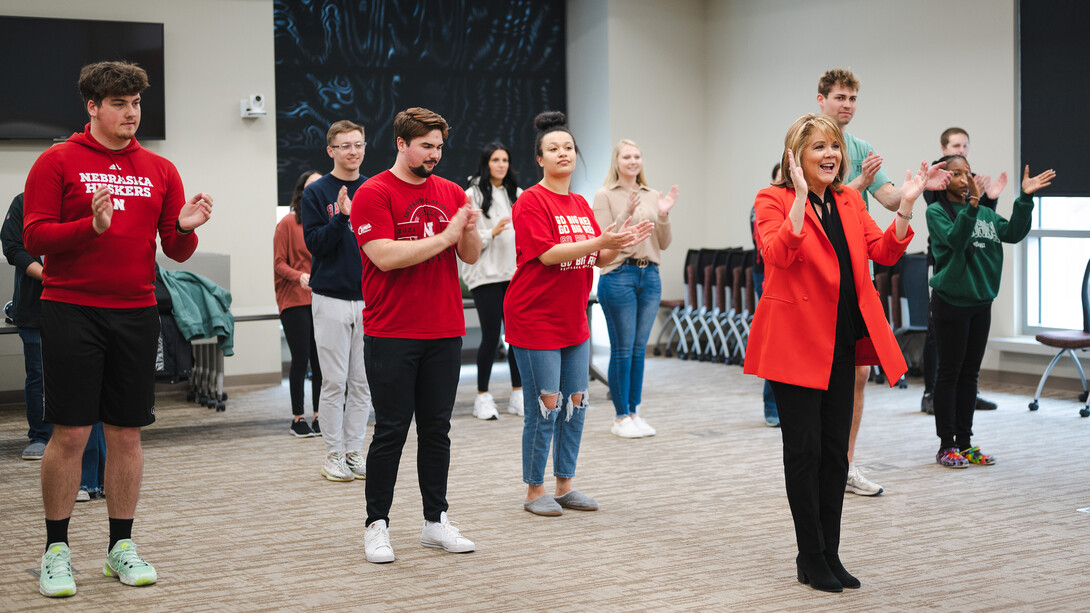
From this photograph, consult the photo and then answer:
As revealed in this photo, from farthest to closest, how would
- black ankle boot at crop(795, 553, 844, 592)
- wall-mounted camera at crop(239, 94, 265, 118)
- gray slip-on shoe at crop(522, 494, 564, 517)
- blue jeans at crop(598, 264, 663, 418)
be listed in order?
wall-mounted camera at crop(239, 94, 265, 118), blue jeans at crop(598, 264, 663, 418), gray slip-on shoe at crop(522, 494, 564, 517), black ankle boot at crop(795, 553, 844, 592)

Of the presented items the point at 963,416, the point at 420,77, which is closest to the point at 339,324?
the point at 963,416

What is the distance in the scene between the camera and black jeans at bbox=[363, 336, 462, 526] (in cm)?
363

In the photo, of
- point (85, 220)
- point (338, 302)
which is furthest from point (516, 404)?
point (85, 220)

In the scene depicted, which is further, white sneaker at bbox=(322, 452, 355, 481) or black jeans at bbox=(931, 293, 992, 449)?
black jeans at bbox=(931, 293, 992, 449)

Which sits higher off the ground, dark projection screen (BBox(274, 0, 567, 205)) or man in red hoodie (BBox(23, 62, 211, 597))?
dark projection screen (BBox(274, 0, 567, 205))

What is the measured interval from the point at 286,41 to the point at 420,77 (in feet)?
4.17

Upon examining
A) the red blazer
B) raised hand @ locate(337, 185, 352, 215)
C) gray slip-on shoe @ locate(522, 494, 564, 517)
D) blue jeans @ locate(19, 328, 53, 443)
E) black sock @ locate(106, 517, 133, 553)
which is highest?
raised hand @ locate(337, 185, 352, 215)

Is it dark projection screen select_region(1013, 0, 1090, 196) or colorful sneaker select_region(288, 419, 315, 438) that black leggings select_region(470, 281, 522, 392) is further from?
dark projection screen select_region(1013, 0, 1090, 196)

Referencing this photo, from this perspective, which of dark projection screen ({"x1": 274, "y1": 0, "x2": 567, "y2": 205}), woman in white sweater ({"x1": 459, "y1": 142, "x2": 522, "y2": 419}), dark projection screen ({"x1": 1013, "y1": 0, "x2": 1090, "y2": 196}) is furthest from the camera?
dark projection screen ({"x1": 274, "y1": 0, "x2": 567, "y2": 205})

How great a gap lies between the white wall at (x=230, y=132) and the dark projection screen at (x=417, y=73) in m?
0.98

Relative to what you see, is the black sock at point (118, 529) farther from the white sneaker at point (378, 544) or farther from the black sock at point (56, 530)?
the white sneaker at point (378, 544)

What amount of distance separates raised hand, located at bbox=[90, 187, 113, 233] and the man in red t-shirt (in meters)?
0.80

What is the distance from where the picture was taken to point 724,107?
1049 centimetres

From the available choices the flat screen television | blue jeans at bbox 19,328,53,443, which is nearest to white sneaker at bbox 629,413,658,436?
blue jeans at bbox 19,328,53,443
